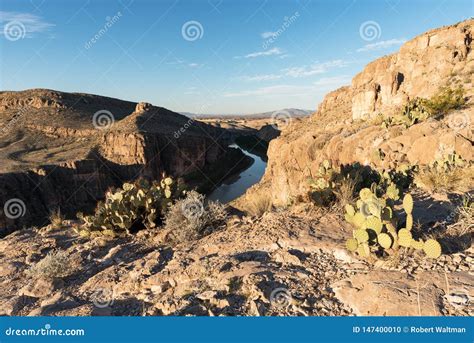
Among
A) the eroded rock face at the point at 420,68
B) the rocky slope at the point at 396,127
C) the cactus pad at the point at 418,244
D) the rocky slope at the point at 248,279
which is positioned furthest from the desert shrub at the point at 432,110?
the eroded rock face at the point at 420,68

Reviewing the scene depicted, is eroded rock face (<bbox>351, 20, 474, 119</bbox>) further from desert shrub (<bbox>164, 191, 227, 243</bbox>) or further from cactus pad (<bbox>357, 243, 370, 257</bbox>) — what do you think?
cactus pad (<bbox>357, 243, 370, 257</bbox>)

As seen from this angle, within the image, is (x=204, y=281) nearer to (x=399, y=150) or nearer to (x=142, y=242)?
(x=142, y=242)

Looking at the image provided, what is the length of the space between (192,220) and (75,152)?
4048cm

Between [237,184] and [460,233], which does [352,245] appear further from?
[237,184]

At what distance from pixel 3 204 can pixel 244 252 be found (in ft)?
104

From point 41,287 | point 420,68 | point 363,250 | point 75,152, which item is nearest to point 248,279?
point 363,250

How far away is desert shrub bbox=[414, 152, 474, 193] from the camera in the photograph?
6125mm

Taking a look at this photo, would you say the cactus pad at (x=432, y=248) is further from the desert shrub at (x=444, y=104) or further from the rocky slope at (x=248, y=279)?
the desert shrub at (x=444, y=104)

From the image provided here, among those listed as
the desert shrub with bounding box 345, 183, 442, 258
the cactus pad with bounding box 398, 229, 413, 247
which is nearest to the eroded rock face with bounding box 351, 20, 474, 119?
the desert shrub with bounding box 345, 183, 442, 258

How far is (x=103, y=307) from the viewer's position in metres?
4.10

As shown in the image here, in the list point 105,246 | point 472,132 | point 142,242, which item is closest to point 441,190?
point 472,132

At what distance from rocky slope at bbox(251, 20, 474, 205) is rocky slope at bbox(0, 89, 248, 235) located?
69.5ft

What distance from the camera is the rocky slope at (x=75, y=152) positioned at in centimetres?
3231

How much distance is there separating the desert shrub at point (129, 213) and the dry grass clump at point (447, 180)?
5738 mm
